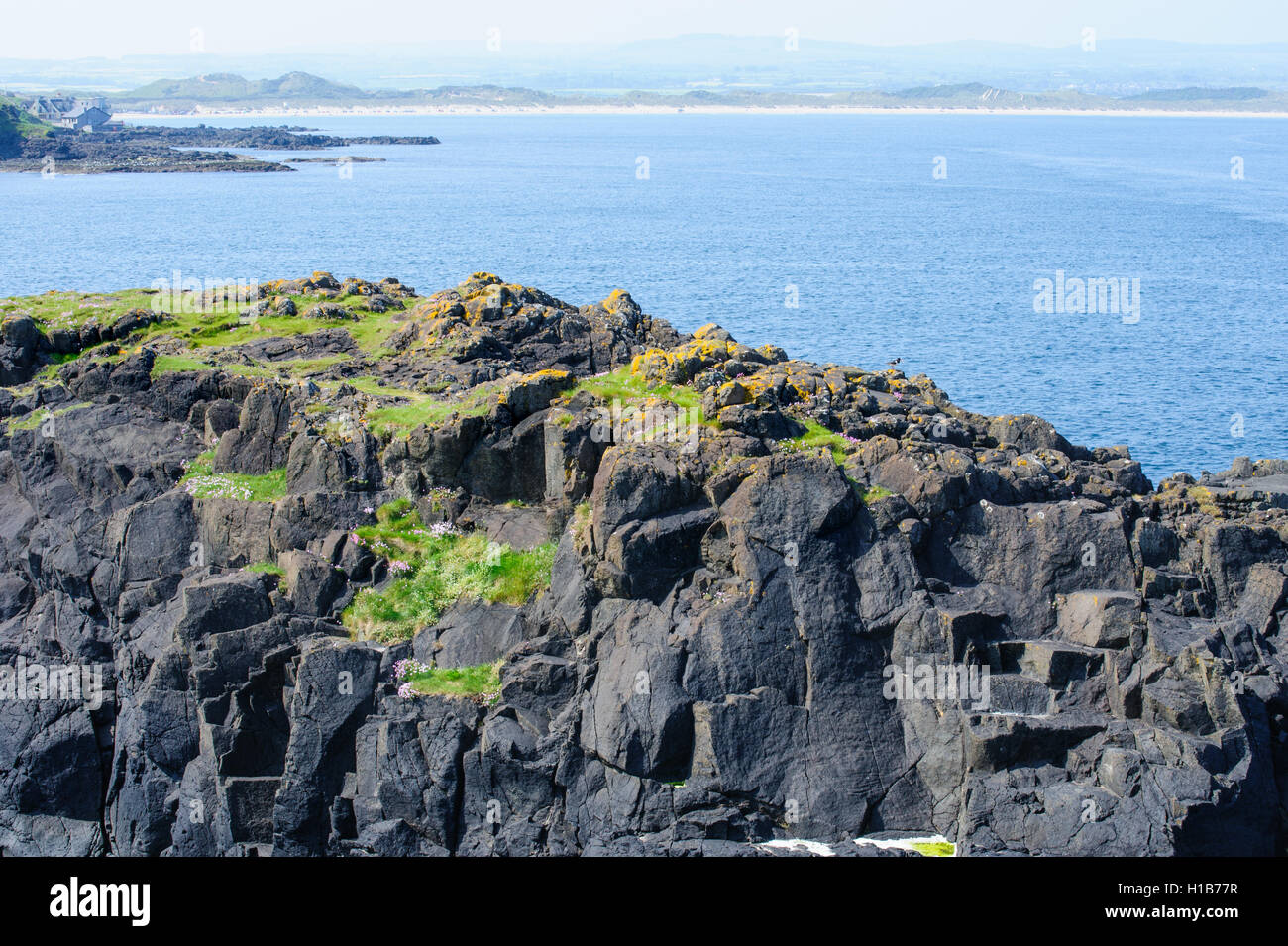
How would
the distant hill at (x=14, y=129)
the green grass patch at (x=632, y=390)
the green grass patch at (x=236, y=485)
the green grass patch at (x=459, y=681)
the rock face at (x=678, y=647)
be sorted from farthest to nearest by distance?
the distant hill at (x=14, y=129)
the green grass patch at (x=236, y=485)
the green grass patch at (x=632, y=390)
the green grass patch at (x=459, y=681)
the rock face at (x=678, y=647)

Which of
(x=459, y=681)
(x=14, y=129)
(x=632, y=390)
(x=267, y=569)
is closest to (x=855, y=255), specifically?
(x=632, y=390)

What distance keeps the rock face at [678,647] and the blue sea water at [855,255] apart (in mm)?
25369

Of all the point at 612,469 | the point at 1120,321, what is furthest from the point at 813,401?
the point at 1120,321

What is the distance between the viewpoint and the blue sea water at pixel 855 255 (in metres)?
62.4

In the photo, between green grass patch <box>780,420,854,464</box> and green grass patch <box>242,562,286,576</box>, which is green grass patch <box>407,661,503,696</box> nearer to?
green grass patch <box>242,562,286,576</box>

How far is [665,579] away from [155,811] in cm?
1390

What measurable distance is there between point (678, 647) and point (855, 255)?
77.2 meters

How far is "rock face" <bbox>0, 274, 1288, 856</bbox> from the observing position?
2427 cm

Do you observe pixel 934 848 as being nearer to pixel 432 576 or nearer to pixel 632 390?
pixel 432 576

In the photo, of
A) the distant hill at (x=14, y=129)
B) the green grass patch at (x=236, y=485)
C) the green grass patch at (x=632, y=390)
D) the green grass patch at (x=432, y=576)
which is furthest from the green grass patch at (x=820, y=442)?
the distant hill at (x=14, y=129)

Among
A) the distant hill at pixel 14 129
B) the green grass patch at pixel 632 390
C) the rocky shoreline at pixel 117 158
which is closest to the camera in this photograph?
the green grass patch at pixel 632 390

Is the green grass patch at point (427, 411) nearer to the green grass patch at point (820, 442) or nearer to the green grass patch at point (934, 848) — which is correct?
the green grass patch at point (820, 442)

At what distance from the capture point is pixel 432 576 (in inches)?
1163

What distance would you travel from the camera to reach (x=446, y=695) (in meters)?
26.2
